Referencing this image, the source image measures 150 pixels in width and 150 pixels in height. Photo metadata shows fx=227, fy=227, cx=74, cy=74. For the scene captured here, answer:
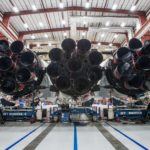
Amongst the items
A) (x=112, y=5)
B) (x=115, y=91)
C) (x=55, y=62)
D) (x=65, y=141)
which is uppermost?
(x=112, y=5)

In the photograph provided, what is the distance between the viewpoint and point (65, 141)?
5.30 metres

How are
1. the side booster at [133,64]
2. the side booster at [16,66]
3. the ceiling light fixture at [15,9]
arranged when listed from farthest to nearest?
the ceiling light fixture at [15,9] → the side booster at [16,66] → the side booster at [133,64]

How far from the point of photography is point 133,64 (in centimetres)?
436

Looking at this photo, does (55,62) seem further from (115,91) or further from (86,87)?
(115,91)

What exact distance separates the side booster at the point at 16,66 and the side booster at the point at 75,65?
365 mm

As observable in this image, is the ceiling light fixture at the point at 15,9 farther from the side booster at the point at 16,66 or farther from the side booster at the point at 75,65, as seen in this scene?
the side booster at the point at 75,65

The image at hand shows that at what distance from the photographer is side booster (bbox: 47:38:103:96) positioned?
169 inches

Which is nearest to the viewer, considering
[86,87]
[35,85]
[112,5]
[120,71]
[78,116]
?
[120,71]

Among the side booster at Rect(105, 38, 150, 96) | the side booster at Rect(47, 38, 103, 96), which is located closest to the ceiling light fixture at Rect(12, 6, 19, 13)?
the side booster at Rect(47, 38, 103, 96)

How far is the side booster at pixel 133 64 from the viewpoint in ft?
13.9

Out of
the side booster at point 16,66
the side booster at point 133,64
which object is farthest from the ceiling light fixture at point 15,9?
the side booster at point 133,64

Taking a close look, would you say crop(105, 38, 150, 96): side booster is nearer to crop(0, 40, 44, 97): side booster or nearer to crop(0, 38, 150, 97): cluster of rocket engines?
crop(0, 38, 150, 97): cluster of rocket engines

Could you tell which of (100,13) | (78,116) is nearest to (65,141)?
(78,116)

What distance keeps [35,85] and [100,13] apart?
13.0 meters
